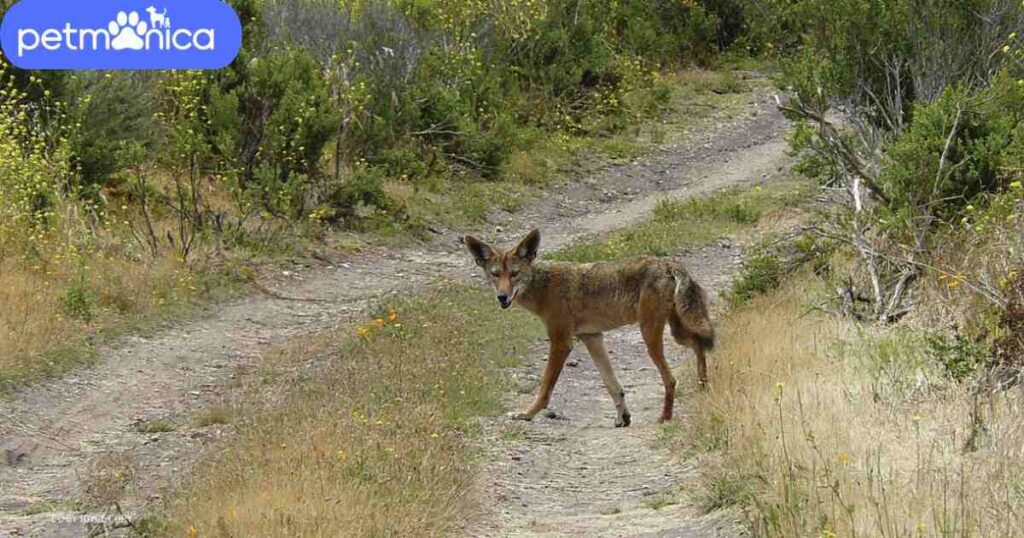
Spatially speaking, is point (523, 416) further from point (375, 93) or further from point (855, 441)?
point (375, 93)

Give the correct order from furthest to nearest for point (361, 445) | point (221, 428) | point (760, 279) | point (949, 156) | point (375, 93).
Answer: point (375, 93)
point (760, 279)
point (949, 156)
point (221, 428)
point (361, 445)

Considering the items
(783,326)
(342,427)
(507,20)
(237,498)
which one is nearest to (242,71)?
(507,20)

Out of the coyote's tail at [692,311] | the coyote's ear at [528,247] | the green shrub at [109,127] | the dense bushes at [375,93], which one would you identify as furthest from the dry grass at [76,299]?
the coyote's tail at [692,311]

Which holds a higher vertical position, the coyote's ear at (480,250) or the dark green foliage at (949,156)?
the dark green foliage at (949,156)

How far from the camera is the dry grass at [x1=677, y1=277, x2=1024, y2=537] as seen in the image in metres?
6.61

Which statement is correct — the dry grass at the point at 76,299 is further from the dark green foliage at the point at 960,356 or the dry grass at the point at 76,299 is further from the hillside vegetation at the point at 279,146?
the dark green foliage at the point at 960,356

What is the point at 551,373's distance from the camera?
11.4m

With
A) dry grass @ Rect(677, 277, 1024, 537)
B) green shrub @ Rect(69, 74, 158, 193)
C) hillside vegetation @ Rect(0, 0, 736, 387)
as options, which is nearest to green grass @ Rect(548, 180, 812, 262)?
hillside vegetation @ Rect(0, 0, 736, 387)

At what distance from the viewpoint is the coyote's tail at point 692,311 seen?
11055mm

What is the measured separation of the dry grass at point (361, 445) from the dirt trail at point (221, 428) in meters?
0.45

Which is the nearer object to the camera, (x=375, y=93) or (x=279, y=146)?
(x=279, y=146)

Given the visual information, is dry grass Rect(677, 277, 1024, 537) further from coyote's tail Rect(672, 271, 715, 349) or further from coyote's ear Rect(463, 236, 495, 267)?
coyote's ear Rect(463, 236, 495, 267)

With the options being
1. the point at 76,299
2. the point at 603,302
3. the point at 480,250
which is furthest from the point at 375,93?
the point at 603,302

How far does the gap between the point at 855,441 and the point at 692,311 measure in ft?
9.84
